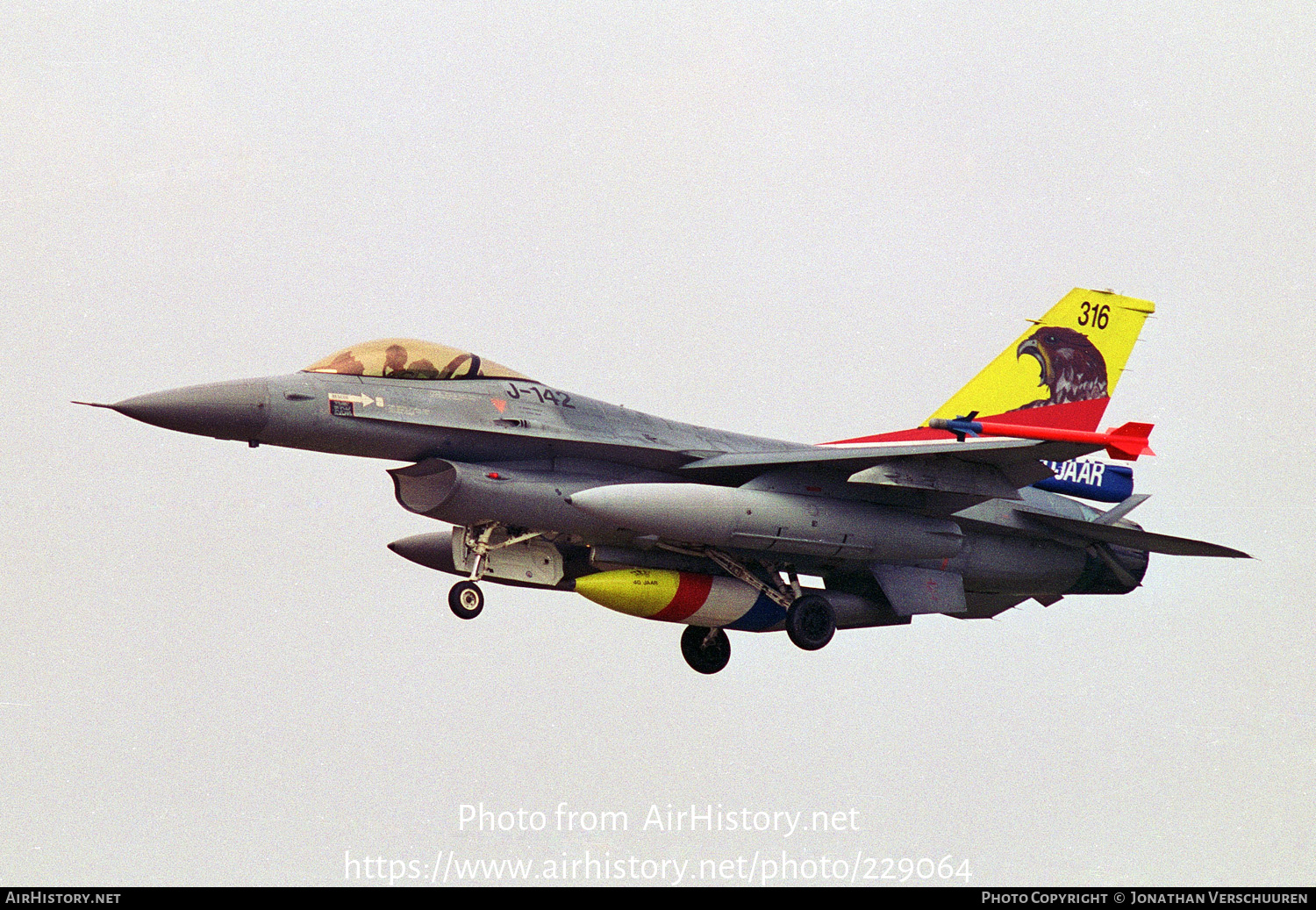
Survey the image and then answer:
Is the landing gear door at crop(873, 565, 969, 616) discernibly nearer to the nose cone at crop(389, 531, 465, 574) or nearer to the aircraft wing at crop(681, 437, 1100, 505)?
the aircraft wing at crop(681, 437, 1100, 505)

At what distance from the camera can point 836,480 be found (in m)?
17.7

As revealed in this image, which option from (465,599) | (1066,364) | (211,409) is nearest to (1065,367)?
(1066,364)

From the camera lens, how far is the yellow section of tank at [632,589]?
17203mm

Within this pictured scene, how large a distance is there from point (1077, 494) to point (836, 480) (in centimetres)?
353

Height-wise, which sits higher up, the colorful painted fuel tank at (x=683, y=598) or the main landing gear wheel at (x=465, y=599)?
the colorful painted fuel tank at (x=683, y=598)

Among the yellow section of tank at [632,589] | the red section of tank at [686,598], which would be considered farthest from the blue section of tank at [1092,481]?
the yellow section of tank at [632,589]

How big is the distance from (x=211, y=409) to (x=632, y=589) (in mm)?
4576

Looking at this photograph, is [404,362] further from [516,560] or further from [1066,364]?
[1066,364]

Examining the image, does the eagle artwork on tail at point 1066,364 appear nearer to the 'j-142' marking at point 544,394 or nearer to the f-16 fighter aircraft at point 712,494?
the f-16 fighter aircraft at point 712,494

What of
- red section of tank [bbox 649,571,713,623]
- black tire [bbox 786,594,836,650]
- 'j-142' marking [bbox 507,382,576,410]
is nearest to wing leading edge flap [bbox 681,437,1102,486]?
red section of tank [bbox 649,571,713,623]

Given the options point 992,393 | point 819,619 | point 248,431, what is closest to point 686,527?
point 819,619

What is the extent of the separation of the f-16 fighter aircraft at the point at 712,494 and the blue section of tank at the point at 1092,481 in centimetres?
2

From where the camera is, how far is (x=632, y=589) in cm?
1730

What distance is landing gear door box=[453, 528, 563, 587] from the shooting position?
17047mm
